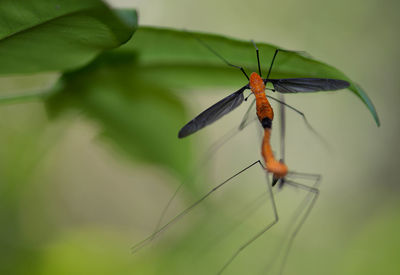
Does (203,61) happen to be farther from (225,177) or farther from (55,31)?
(225,177)

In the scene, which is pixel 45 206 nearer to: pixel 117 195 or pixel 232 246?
pixel 117 195

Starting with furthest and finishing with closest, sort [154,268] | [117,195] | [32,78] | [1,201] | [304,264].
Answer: [117,195]
[32,78]
[304,264]
[1,201]
[154,268]

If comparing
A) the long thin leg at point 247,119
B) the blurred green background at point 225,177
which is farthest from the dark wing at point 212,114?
the blurred green background at point 225,177

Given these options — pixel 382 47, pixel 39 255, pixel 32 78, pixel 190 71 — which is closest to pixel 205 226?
pixel 39 255

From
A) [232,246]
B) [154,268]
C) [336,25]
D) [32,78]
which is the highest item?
[32,78]

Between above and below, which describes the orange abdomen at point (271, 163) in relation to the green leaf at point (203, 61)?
below

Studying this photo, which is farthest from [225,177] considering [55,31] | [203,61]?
[55,31]

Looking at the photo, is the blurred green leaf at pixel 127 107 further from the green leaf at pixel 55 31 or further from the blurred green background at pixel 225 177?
the green leaf at pixel 55 31
